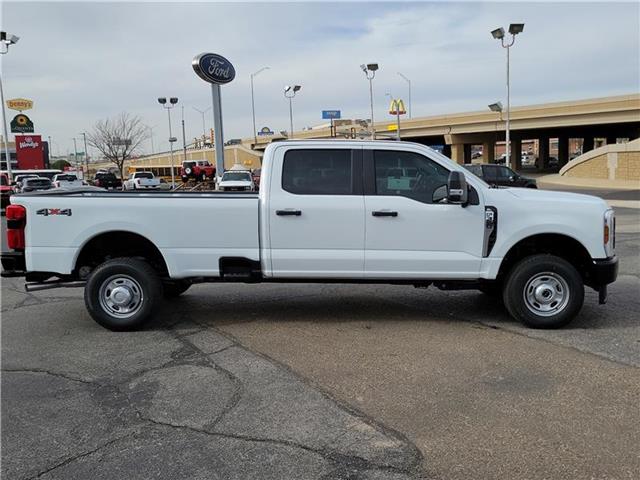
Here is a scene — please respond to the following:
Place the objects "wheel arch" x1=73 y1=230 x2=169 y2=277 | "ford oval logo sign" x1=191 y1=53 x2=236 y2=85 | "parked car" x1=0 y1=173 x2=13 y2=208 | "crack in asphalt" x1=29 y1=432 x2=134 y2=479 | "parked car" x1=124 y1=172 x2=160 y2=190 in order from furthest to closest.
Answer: "parked car" x1=124 y1=172 x2=160 y2=190 < "parked car" x1=0 y1=173 x2=13 y2=208 < "ford oval logo sign" x1=191 y1=53 x2=236 y2=85 < "wheel arch" x1=73 y1=230 x2=169 y2=277 < "crack in asphalt" x1=29 y1=432 x2=134 y2=479

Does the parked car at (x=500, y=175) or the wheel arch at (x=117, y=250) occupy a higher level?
the parked car at (x=500, y=175)

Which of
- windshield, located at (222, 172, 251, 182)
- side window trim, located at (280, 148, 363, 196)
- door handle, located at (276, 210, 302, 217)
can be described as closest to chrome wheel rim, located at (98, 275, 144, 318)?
door handle, located at (276, 210, 302, 217)

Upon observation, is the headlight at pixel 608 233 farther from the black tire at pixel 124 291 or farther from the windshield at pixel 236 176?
the windshield at pixel 236 176

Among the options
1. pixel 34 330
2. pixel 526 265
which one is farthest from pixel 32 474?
pixel 526 265

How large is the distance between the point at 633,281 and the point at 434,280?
164 inches

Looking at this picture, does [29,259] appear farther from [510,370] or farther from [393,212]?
[510,370]

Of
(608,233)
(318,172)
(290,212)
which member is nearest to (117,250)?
(290,212)

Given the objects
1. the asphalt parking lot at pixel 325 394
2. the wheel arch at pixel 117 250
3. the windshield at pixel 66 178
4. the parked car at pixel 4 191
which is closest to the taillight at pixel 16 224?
the wheel arch at pixel 117 250

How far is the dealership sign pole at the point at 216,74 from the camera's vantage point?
2324 cm

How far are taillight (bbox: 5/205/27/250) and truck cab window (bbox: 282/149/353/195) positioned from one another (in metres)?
2.82

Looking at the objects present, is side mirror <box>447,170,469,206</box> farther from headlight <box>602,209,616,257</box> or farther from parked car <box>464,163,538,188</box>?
parked car <box>464,163,538,188</box>

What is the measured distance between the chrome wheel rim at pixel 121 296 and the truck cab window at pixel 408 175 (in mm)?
2847

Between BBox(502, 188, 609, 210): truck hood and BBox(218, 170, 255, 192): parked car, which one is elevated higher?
BBox(218, 170, 255, 192): parked car

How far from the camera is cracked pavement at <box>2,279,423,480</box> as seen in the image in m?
3.40
